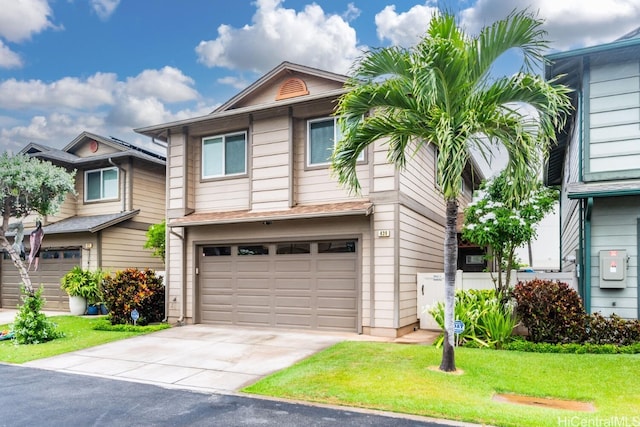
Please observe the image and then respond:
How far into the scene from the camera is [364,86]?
22.6 feet

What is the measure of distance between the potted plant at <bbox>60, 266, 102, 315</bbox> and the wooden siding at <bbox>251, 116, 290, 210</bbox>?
6.93m

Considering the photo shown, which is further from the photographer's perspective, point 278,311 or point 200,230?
point 200,230

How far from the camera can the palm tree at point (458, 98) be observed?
6242 mm

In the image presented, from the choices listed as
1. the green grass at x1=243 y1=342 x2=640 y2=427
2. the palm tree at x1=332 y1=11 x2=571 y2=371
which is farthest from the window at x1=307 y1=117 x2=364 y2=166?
the green grass at x1=243 y1=342 x2=640 y2=427

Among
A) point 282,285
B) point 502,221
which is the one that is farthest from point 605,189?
point 282,285

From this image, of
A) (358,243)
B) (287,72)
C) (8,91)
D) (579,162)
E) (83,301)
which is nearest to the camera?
(579,162)

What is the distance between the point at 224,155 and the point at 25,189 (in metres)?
4.78

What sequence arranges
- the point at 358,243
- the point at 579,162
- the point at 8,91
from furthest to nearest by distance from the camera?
1. the point at 8,91
2. the point at 358,243
3. the point at 579,162

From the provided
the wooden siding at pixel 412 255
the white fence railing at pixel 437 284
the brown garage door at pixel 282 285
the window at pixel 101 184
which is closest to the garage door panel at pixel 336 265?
the brown garage door at pixel 282 285

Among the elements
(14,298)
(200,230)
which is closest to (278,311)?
(200,230)

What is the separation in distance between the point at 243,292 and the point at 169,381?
203 inches

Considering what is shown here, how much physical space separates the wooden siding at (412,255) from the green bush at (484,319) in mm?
979

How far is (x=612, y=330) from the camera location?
7.90m

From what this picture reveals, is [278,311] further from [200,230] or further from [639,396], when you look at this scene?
[639,396]
